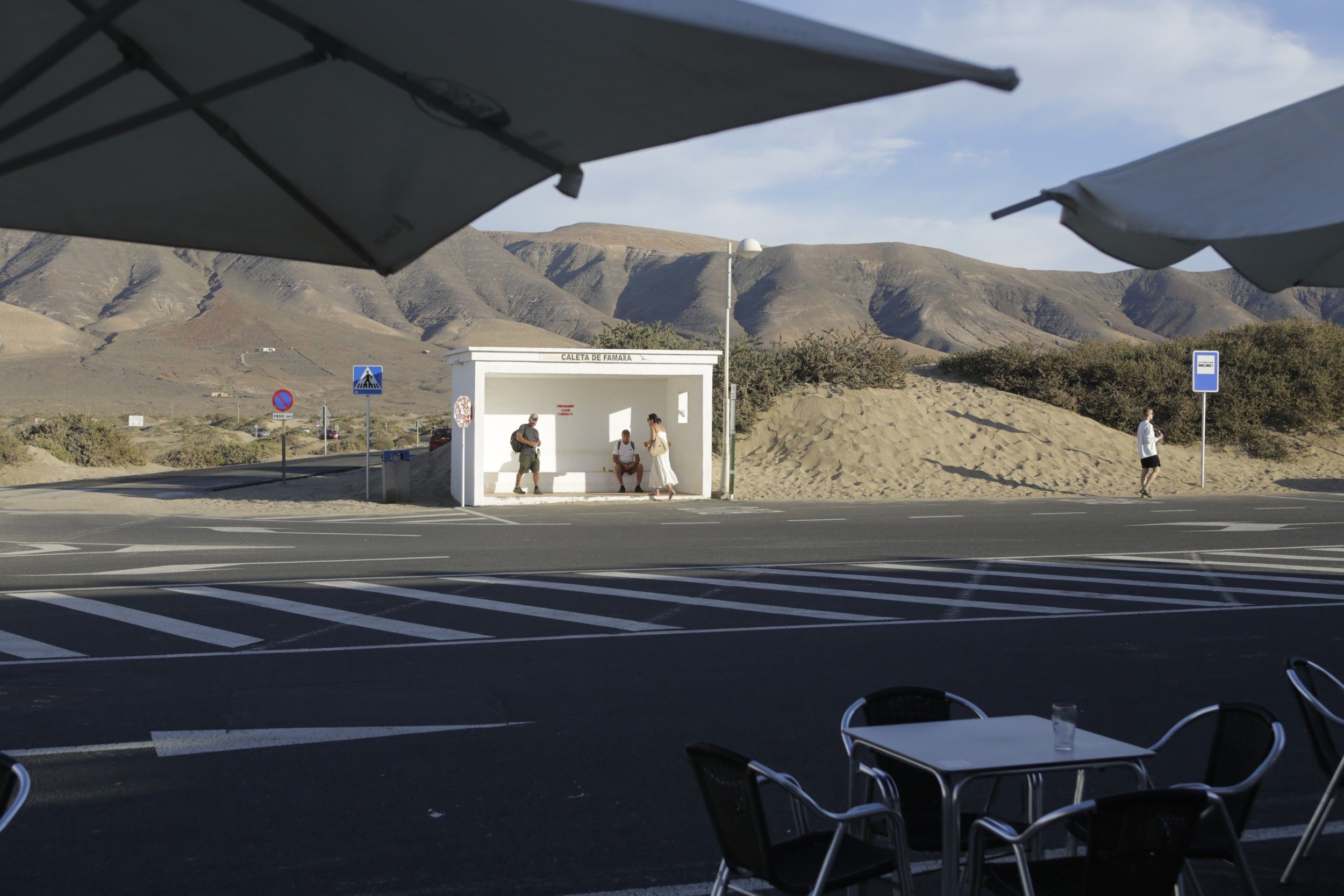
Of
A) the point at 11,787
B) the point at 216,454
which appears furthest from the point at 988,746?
the point at 216,454

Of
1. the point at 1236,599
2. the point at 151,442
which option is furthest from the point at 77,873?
the point at 151,442

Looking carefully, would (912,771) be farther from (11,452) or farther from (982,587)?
(11,452)

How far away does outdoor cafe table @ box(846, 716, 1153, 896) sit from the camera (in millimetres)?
3656

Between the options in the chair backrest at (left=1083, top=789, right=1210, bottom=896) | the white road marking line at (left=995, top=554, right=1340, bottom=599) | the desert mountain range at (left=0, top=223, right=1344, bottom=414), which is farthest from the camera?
the desert mountain range at (left=0, top=223, right=1344, bottom=414)

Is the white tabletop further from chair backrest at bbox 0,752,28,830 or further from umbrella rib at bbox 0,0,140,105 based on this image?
umbrella rib at bbox 0,0,140,105

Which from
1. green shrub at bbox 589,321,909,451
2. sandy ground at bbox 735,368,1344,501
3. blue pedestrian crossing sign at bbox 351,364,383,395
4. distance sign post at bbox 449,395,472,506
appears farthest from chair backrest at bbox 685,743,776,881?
green shrub at bbox 589,321,909,451

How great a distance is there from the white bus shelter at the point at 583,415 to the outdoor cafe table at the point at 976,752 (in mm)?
19899

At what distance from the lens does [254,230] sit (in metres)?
4.63

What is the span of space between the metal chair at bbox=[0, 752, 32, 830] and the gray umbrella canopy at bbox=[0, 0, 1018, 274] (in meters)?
1.97

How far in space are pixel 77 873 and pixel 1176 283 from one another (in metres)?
159

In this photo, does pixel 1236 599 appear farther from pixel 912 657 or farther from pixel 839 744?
pixel 839 744

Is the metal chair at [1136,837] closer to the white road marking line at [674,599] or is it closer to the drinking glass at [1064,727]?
the drinking glass at [1064,727]

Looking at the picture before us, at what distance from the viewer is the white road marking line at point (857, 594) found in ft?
36.6

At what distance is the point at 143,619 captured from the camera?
10.5 meters
